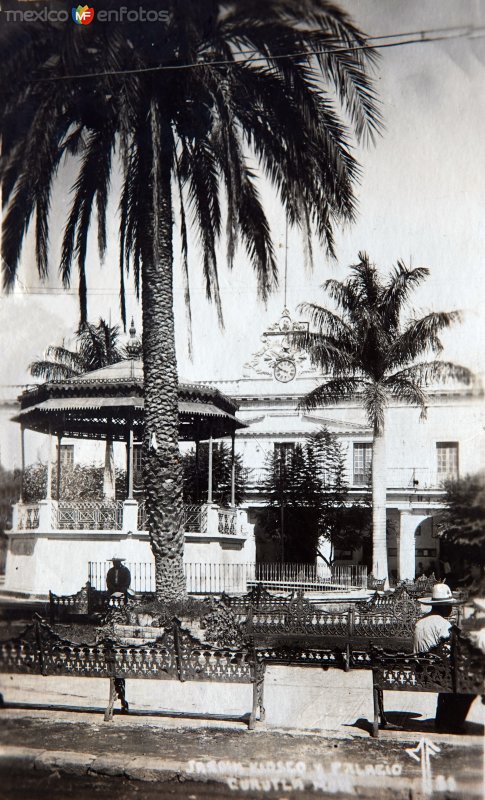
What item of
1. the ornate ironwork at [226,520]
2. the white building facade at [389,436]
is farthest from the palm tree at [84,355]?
the ornate ironwork at [226,520]

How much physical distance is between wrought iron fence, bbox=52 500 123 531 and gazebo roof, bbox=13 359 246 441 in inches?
25.9

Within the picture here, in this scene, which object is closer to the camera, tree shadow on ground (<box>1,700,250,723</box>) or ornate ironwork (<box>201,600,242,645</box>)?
tree shadow on ground (<box>1,700,250,723</box>)

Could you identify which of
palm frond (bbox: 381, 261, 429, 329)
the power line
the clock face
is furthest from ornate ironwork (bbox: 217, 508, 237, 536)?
the power line

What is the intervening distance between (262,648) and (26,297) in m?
3.33

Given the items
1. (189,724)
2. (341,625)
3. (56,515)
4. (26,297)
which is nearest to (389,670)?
(341,625)

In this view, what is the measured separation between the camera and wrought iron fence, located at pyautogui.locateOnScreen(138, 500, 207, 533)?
7.14 m

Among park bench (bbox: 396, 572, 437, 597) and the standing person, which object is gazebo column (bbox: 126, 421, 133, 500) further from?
the standing person

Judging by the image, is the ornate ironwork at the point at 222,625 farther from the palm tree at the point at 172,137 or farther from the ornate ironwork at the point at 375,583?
the ornate ironwork at the point at 375,583

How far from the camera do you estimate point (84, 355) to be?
6863 millimetres

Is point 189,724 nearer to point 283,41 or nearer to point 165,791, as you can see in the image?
point 165,791

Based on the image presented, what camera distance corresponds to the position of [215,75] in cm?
593

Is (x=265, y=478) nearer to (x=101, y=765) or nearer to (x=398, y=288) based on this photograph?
(x=398, y=288)

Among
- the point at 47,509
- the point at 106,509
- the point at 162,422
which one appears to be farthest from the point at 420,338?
the point at 47,509

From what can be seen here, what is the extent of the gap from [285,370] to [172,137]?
2.02 metres
